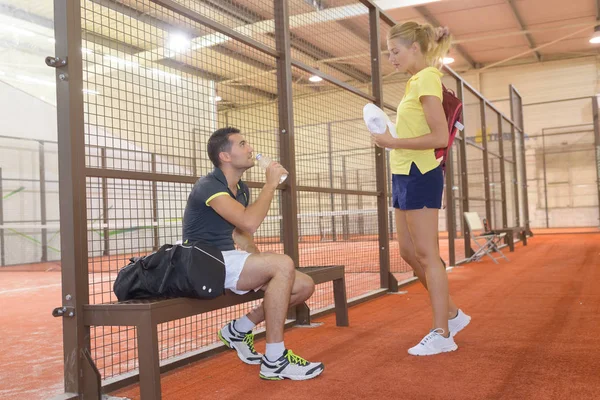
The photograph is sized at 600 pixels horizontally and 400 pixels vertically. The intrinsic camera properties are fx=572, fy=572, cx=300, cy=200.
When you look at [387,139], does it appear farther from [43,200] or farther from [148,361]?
[43,200]

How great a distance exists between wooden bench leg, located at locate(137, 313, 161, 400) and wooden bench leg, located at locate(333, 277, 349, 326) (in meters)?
1.75

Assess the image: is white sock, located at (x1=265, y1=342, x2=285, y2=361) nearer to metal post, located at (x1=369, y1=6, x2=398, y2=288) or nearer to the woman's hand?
the woman's hand

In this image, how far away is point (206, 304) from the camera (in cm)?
248

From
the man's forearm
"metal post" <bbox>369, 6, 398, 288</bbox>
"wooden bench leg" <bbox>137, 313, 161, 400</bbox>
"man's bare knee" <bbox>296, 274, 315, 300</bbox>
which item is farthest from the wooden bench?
"metal post" <bbox>369, 6, 398, 288</bbox>

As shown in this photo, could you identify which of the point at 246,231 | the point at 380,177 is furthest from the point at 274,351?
the point at 380,177

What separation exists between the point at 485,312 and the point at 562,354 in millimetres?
1298

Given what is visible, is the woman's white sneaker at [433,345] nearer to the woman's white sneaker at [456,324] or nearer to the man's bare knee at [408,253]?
the woman's white sneaker at [456,324]

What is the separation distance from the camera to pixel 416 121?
2988mm

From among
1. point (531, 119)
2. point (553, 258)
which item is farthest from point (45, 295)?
point (531, 119)

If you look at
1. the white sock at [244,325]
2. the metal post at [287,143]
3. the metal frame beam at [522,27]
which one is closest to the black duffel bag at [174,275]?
the white sock at [244,325]

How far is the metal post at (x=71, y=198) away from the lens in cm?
228

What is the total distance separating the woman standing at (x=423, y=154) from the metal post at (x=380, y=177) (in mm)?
2208

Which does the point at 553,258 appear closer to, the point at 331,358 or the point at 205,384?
the point at 331,358

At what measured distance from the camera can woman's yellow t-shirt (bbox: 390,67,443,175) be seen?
112 inches
